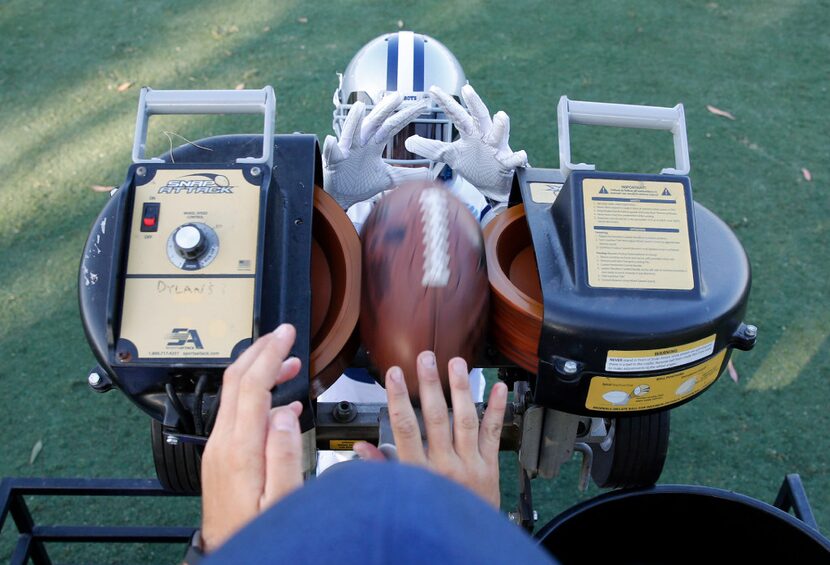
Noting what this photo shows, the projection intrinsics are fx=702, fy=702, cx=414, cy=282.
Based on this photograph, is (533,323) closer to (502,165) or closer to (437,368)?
(437,368)

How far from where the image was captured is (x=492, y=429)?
2.41 ft

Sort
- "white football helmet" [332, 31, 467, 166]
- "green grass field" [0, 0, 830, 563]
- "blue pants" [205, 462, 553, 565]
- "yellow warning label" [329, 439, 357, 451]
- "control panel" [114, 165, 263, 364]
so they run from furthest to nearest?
"green grass field" [0, 0, 830, 563] < "white football helmet" [332, 31, 467, 166] < "yellow warning label" [329, 439, 357, 451] < "control panel" [114, 165, 263, 364] < "blue pants" [205, 462, 553, 565]

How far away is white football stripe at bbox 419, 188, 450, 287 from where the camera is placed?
0.76 metres

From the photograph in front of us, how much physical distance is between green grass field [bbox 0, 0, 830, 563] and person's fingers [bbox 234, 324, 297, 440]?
4.34 feet

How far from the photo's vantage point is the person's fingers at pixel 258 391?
63cm

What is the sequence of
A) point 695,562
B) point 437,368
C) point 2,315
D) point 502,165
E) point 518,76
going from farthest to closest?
1. point 518,76
2. point 2,315
3. point 695,562
4. point 502,165
5. point 437,368

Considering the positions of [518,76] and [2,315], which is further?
[518,76]

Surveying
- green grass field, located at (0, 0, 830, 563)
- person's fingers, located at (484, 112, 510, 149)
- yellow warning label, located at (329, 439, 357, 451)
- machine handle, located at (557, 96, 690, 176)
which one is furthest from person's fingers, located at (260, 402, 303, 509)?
green grass field, located at (0, 0, 830, 563)

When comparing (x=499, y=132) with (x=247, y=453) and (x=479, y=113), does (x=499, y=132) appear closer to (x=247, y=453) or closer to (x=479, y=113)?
(x=479, y=113)

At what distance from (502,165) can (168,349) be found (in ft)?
2.19

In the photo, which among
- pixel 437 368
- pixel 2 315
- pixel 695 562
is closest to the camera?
pixel 437 368

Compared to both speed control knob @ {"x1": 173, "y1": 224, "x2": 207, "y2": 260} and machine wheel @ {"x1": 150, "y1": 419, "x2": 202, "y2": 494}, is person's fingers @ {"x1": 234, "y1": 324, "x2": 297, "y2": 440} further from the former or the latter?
machine wheel @ {"x1": 150, "y1": 419, "x2": 202, "y2": 494}

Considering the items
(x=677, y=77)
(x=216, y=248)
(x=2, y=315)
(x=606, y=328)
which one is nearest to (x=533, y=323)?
(x=606, y=328)

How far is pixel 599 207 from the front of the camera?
0.87 metres
